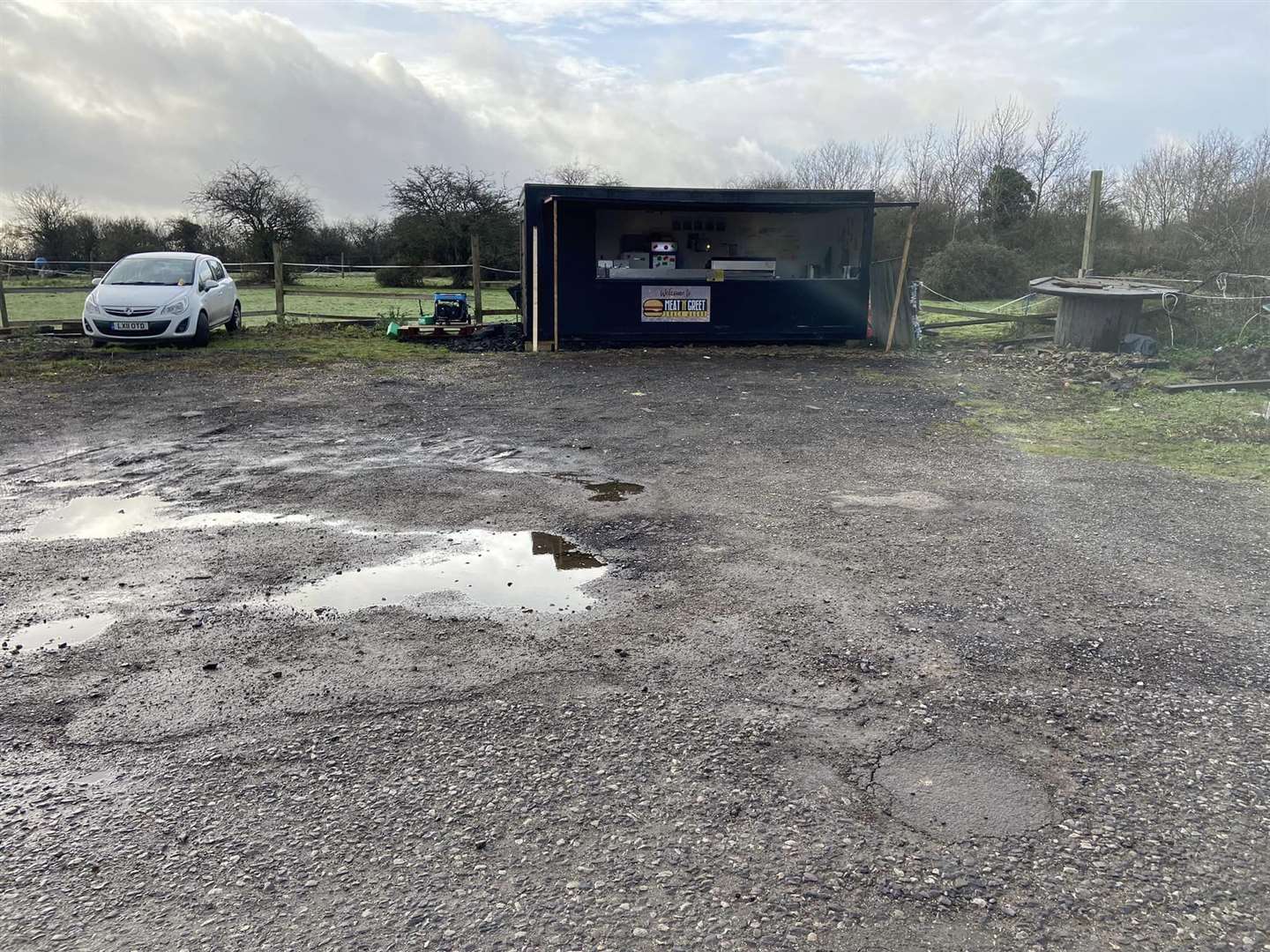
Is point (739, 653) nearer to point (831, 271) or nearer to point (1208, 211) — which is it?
point (831, 271)

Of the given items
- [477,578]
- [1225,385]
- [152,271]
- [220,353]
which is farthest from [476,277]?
[477,578]

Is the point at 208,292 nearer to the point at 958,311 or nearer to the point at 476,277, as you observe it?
the point at 476,277

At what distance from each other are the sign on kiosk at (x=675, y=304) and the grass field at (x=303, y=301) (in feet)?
21.2

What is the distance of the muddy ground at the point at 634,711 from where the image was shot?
8.03 ft

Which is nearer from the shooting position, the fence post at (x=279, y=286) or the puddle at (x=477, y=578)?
the puddle at (x=477, y=578)

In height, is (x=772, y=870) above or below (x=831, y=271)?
below

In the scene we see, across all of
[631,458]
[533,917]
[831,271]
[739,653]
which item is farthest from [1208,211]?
[533,917]

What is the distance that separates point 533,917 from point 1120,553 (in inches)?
171

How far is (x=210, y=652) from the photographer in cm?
396

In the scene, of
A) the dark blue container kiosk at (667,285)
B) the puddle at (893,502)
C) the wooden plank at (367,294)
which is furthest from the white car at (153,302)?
the puddle at (893,502)

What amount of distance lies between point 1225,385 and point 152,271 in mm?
16536

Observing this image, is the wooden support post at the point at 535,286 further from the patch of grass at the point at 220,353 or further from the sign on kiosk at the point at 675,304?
the sign on kiosk at the point at 675,304

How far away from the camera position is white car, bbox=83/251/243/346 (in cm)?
1450

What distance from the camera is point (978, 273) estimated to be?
95.2ft
